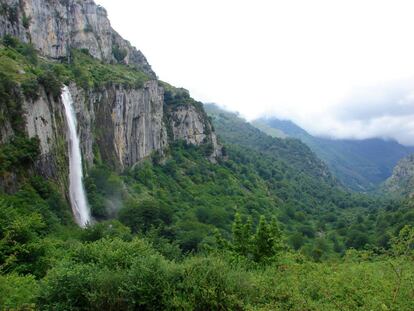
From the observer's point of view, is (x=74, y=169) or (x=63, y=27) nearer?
(x=74, y=169)

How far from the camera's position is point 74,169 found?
6856 centimetres

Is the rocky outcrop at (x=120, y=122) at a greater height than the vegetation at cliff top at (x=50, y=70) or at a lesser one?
lesser

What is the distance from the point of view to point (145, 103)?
112438 mm

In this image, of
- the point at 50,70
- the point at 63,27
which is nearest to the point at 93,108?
the point at 50,70

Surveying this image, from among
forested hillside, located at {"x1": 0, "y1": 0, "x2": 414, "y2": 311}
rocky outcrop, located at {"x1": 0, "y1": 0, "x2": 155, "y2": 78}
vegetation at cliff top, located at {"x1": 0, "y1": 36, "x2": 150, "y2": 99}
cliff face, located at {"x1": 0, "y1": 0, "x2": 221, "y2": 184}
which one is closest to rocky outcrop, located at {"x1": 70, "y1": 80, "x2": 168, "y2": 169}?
cliff face, located at {"x1": 0, "y1": 0, "x2": 221, "y2": 184}

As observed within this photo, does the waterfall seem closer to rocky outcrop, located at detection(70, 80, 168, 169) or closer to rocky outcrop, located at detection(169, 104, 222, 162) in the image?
rocky outcrop, located at detection(70, 80, 168, 169)

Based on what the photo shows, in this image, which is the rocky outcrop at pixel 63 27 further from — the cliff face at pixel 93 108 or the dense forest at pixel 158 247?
the dense forest at pixel 158 247

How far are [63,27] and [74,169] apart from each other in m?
54.3

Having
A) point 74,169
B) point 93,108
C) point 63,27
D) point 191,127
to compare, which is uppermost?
point 63,27

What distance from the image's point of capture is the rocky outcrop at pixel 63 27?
8869 cm

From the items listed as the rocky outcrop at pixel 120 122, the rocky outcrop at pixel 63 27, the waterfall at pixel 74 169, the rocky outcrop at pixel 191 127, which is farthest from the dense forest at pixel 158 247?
the rocky outcrop at pixel 191 127

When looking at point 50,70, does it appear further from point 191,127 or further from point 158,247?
point 191,127

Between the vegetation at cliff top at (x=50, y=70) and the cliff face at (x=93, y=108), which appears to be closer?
the vegetation at cliff top at (x=50, y=70)

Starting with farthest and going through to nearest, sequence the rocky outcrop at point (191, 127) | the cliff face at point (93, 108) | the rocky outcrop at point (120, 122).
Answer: the rocky outcrop at point (191, 127) < the rocky outcrop at point (120, 122) < the cliff face at point (93, 108)
